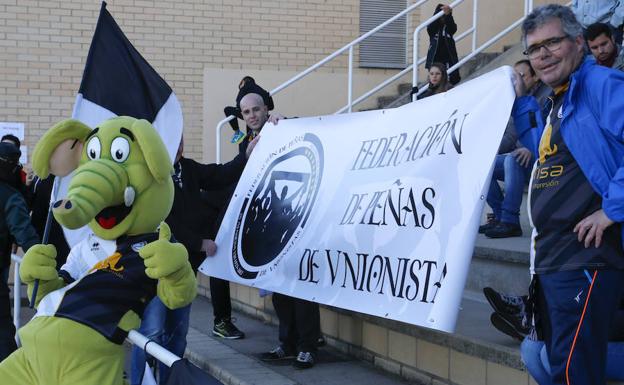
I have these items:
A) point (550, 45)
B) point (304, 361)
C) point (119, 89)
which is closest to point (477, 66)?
point (304, 361)

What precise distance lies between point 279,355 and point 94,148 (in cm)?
282

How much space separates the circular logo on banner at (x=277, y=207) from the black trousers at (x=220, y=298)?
1213 mm

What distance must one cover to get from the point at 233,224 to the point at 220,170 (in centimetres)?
40

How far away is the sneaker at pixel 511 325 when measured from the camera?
4.60 m

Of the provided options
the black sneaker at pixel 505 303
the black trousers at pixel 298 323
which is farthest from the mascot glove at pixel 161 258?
the black trousers at pixel 298 323

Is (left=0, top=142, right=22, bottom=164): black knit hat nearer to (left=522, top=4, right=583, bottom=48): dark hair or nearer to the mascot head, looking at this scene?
the mascot head

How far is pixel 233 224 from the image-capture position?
641cm

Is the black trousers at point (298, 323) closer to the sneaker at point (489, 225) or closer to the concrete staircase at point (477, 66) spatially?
the sneaker at point (489, 225)

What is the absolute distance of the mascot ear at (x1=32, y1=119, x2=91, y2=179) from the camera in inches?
169

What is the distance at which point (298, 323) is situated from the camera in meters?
6.27

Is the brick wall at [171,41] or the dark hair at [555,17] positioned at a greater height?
the brick wall at [171,41]

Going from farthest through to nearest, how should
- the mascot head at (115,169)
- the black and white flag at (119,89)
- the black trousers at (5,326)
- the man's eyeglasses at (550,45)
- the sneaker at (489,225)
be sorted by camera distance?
1. the sneaker at (489,225)
2. the black trousers at (5,326)
3. the black and white flag at (119,89)
4. the mascot head at (115,169)
5. the man's eyeglasses at (550,45)

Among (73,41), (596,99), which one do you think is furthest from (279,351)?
(73,41)

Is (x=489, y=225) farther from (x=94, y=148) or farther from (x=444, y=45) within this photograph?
(x=444, y=45)
